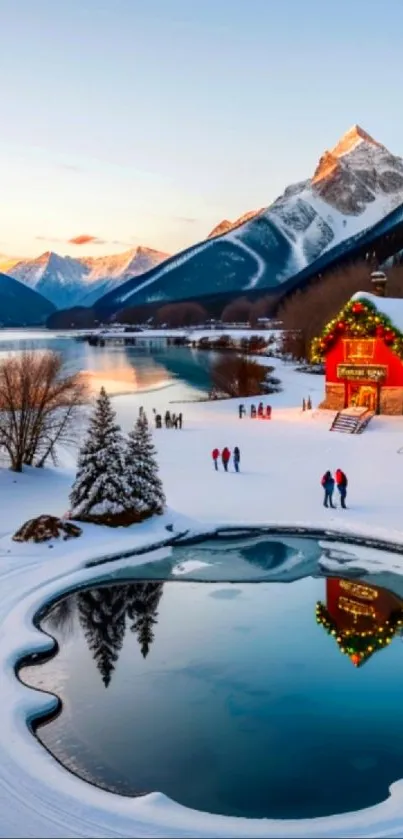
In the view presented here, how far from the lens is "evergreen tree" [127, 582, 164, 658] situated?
17.0 metres

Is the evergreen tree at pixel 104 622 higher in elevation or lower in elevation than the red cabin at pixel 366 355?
lower

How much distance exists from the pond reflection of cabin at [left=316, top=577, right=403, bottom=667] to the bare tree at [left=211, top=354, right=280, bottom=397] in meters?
44.3

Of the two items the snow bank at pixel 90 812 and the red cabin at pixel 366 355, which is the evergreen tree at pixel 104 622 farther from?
the red cabin at pixel 366 355

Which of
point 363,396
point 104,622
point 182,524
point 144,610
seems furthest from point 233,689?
point 363,396

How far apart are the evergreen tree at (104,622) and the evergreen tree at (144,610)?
0.69 ft

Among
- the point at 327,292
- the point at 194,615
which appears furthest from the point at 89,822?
the point at 327,292

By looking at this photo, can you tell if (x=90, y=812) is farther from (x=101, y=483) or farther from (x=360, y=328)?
(x=360, y=328)

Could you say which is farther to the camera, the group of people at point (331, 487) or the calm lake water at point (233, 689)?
the group of people at point (331, 487)

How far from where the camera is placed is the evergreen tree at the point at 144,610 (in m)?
17.0

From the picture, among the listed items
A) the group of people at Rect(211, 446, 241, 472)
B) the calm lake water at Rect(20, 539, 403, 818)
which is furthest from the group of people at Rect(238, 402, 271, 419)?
the calm lake water at Rect(20, 539, 403, 818)

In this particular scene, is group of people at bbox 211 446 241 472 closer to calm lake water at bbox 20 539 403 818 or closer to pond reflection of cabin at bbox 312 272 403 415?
calm lake water at bbox 20 539 403 818

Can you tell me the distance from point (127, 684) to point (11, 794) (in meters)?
3.97

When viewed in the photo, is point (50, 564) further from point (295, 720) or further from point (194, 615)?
point (295, 720)

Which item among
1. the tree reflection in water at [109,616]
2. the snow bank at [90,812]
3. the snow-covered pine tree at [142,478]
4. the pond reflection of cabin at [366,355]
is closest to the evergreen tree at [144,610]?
the tree reflection in water at [109,616]
